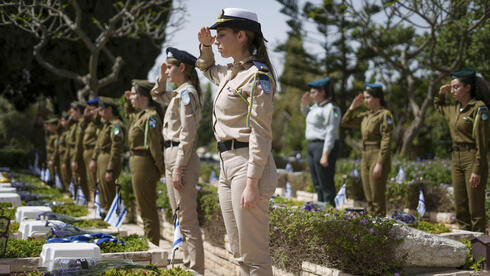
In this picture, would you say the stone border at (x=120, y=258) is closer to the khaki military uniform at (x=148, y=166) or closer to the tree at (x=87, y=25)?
the khaki military uniform at (x=148, y=166)

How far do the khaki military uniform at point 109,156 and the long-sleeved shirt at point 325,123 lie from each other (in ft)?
8.94

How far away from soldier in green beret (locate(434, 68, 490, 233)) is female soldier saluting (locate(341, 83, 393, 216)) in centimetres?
81

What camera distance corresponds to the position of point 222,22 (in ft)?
10.7

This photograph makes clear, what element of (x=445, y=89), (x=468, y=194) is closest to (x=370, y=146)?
(x=445, y=89)

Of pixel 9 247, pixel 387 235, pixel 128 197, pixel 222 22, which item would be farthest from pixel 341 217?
pixel 128 197

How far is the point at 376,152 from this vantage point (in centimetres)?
639

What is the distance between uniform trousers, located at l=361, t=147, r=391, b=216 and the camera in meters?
6.27

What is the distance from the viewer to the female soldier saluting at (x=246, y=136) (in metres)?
3.05

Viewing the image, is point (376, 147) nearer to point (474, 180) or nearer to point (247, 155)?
point (474, 180)

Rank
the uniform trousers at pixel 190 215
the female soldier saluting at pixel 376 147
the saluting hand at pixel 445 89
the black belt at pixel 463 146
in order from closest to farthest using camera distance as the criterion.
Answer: the uniform trousers at pixel 190 215 → the black belt at pixel 463 146 → the saluting hand at pixel 445 89 → the female soldier saluting at pixel 376 147

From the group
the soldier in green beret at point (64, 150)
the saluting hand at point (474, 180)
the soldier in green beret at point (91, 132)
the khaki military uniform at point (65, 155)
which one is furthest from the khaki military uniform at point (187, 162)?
the soldier in green beret at point (64, 150)

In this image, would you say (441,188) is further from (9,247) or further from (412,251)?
(9,247)

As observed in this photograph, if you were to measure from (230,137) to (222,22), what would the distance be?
74 cm

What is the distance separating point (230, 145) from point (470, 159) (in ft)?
11.2
